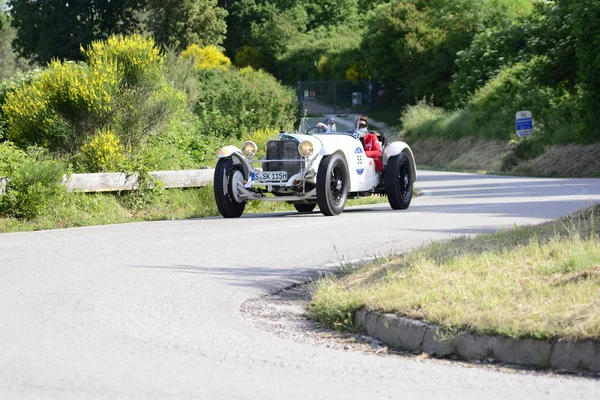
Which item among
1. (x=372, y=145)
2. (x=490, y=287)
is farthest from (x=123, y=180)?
(x=490, y=287)

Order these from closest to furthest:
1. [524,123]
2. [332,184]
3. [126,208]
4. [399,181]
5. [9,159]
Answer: [9,159], [332,184], [126,208], [399,181], [524,123]

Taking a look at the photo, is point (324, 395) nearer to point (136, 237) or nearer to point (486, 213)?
point (136, 237)

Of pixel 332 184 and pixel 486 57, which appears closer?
pixel 332 184

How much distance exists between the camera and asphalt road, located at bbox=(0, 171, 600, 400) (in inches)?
Result: 260

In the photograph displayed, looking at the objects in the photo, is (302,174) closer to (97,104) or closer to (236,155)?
(236,155)

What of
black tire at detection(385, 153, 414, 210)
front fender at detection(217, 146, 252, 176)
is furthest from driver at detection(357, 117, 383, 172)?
front fender at detection(217, 146, 252, 176)

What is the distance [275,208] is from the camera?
22078 millimetres

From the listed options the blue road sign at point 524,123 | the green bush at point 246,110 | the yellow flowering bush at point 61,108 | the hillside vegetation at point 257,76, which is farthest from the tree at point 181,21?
the yellow flowering bush at point 61,108

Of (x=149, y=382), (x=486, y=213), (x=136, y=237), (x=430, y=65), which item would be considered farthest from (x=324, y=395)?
(x=430, y=65)

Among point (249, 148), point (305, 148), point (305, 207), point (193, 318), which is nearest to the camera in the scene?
point (193, 318)

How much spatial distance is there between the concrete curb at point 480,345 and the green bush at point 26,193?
10.1m

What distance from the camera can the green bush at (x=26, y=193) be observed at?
691 inches

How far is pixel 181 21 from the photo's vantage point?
2857 inches

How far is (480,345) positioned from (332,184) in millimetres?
11384
